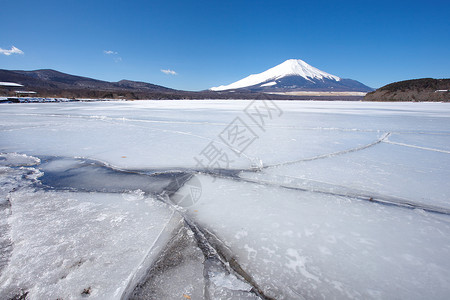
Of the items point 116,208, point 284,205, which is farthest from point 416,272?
point 116,208

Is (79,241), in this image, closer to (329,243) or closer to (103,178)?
(103,178)

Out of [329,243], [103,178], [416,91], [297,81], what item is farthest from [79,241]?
[297,81]

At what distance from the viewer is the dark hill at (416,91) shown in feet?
113

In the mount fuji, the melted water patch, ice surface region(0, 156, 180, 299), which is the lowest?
the melted water patch

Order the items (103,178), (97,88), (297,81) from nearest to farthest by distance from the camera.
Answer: (103,178) → (97,88) → (297,81)

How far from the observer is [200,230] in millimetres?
1744

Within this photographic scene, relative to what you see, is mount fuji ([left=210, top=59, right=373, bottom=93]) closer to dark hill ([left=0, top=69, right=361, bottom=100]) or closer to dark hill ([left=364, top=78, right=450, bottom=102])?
dark hill ([left=0, top=69, right=361, bottom=100])

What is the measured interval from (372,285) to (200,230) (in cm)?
117

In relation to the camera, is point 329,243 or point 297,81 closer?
point 329,243

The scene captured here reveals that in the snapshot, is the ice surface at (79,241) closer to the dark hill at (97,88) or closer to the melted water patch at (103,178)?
the melted water patch at (103,178)

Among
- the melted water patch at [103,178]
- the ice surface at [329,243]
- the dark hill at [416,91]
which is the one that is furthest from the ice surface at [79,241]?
the dark hill at [416,91]

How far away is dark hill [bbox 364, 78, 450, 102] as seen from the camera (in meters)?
34.5

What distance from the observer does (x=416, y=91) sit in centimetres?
3816

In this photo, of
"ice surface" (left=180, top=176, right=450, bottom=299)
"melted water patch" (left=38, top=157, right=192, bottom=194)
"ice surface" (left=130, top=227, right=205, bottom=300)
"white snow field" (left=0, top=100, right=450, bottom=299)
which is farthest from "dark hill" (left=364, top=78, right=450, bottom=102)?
"ice surface" (left=130, top=227, right=205, bottom=300)
